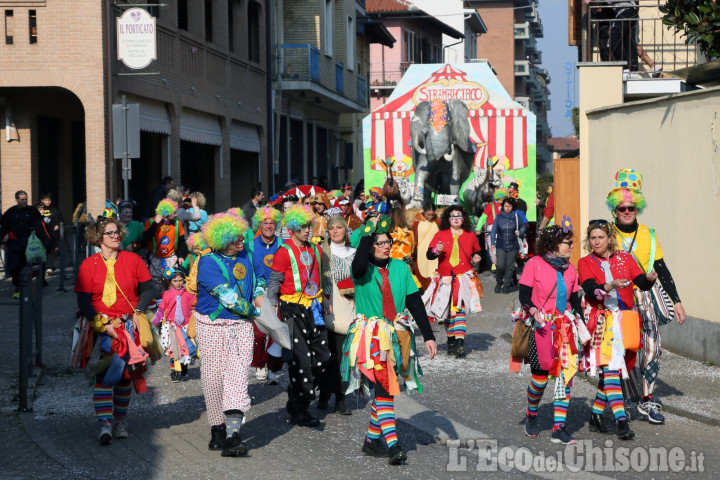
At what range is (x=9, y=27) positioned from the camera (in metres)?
20.7

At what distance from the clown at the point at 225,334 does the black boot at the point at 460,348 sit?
4.47 meters

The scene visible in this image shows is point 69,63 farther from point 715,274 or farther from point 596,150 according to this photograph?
point 715,274

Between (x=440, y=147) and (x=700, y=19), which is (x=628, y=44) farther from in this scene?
(x=440, y=147)

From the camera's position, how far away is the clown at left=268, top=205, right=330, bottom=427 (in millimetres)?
8656

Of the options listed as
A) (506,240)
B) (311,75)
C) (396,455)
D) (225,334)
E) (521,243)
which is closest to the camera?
(396,455)

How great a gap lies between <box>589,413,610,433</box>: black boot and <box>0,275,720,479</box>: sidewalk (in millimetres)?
552

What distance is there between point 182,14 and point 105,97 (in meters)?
6.78

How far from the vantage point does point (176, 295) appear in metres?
10.6

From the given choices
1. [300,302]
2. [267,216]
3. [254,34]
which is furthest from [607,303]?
[254,34]

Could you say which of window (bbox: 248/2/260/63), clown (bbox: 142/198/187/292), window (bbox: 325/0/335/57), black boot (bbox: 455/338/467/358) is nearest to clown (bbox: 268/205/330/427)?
black boot (bbox: 455/338/467/358)

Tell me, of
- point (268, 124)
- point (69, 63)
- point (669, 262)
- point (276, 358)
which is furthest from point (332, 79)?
point (276, 358)

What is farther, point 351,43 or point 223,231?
point 351,43

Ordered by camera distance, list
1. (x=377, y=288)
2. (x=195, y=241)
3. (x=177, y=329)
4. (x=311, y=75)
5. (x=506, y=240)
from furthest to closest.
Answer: (x=311, y=75)
(x=506, y=240)
(x=177, y=329)
(x=195, y=241)
(x=377, y=288)

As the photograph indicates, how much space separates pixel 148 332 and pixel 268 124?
85.7ft
